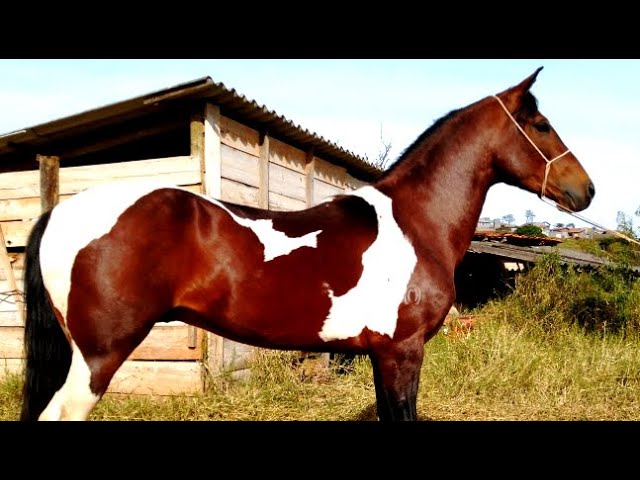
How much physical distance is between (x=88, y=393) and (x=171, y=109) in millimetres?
3842

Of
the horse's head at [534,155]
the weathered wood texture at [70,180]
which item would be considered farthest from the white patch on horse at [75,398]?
the weathered wood texture at [70,180]

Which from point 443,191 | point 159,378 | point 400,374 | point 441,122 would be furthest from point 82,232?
point 159,378

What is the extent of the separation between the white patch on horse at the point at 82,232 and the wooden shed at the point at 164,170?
257 centimetres

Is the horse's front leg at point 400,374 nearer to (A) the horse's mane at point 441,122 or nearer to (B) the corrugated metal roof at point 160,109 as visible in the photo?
(A) the horse's mane at point 441,122

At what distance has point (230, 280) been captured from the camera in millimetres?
2562

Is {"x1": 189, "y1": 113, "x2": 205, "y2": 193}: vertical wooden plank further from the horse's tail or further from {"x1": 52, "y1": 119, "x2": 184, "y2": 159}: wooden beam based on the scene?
the horse's tail

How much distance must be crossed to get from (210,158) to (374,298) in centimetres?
313

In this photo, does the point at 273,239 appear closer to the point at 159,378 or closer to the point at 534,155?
the point at 534,155

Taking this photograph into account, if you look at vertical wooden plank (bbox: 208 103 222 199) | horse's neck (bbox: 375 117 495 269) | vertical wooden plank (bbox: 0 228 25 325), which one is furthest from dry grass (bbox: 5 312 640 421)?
horse's neck (bbox: 375 117 495 269)

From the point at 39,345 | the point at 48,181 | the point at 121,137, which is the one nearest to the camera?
the point at 39,345

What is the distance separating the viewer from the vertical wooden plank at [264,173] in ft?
19.7

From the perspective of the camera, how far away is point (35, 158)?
6.25 m

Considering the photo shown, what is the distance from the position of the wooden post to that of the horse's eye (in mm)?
3100
